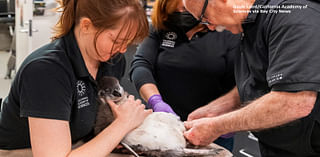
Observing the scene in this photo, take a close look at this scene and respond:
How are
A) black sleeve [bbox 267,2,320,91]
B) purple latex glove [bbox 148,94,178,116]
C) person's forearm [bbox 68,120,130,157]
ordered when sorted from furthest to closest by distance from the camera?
purple latex glove [bbox 148,94,178,116] → person's forearm [bbox 68,120,130,157] → black sleeve [bbox 267,2,320,91]

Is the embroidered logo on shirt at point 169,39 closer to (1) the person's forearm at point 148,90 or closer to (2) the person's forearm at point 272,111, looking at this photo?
(1) the person's forearm at point 148,90

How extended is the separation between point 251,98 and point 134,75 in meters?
0.75

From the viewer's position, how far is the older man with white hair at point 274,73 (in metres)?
0.88

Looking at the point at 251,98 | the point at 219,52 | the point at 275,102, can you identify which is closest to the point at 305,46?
the point at 275,102

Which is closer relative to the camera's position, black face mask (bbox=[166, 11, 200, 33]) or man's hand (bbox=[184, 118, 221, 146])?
man's hand (bbox=[184, 118, 221, 146])

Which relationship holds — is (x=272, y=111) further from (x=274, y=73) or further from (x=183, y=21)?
(x=183, y=21)

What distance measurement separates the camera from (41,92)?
0.92 meters

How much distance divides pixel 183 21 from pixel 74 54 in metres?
0.72

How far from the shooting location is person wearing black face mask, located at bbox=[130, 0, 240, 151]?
1.58 meters

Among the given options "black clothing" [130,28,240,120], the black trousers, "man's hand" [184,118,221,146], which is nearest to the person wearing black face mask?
"black clothing" [130,28,240,120]

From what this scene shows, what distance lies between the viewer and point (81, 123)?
3.57ft

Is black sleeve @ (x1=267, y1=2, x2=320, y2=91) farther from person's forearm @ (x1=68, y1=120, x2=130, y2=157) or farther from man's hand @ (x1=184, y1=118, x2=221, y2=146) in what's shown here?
person's forearm @ (x1=68, y1=120, x2=130, y2=157)

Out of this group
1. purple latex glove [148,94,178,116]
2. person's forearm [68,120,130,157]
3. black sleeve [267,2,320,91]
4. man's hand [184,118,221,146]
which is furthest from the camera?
purple latex glove [148,94,178,116]

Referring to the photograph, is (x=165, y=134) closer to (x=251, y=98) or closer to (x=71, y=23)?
(x=251, y=98)
